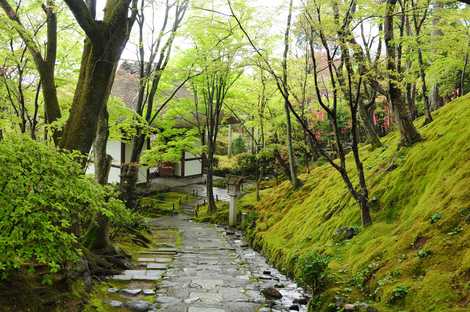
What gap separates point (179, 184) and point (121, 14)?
21.4 meters

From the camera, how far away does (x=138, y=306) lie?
247 inches

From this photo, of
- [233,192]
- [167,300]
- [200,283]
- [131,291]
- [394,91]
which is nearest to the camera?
[167,300]

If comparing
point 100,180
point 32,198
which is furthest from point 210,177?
point 32,198

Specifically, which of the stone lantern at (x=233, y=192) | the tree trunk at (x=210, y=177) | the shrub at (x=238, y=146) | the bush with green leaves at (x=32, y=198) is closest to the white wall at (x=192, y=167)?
the shrub at (x=238, y=146)

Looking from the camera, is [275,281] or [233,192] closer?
[275,281]

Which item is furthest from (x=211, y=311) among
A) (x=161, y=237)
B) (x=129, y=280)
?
(x=161, y=237)

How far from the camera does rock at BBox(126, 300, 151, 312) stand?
6.18m

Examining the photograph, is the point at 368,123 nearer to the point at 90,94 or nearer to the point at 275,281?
the point at 275,281

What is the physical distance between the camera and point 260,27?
1262cm

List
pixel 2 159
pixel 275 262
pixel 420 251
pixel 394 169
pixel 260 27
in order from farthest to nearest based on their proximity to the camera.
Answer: pixel 260 27
pixel 275 262
pixel 394 169
pixel 420 251
pixel 2 159

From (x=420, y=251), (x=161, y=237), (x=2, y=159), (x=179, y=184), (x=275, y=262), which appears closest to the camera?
(x=2, y=159)

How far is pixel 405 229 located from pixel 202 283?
394cm

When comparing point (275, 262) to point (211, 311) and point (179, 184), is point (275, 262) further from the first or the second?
point (179, 184)

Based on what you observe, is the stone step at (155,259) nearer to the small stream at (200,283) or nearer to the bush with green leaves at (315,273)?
the small stream at (200,283)
